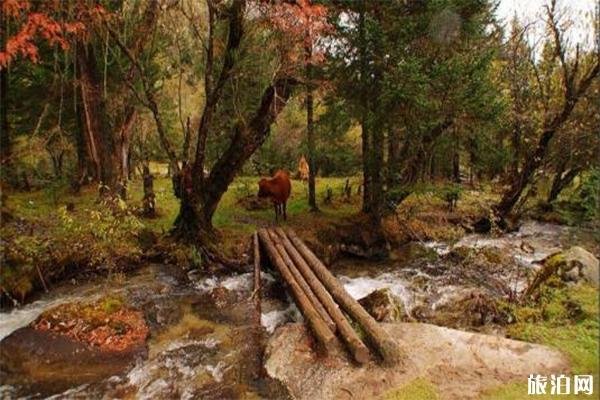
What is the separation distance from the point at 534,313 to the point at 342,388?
3.38 m

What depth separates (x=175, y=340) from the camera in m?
7.09

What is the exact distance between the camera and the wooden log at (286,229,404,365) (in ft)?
18.8

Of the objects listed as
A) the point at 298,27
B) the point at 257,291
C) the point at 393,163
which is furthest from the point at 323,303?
the point at 393,163

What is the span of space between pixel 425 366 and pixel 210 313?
154 inches

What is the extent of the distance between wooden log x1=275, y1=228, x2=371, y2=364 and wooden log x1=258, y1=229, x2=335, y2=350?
0.20m

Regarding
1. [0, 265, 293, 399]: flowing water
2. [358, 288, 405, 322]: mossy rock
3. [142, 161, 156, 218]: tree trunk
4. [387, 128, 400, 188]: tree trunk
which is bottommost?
[0, 265, 293, 399]: flowing water

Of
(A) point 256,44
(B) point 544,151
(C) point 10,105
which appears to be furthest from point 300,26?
(C) point 10,105

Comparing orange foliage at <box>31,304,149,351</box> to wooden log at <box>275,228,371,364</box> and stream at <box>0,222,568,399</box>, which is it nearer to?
stream at <box>0,222,568,399</box>

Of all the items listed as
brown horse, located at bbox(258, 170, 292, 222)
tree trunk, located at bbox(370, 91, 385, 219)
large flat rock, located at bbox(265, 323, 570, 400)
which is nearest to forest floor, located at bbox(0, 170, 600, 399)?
large flat rock, located at bbox(265, 323, 570, 400)

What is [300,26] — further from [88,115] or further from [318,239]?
[88,115]

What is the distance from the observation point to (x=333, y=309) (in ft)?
22.6

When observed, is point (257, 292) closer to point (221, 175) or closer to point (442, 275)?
point (221, 175)

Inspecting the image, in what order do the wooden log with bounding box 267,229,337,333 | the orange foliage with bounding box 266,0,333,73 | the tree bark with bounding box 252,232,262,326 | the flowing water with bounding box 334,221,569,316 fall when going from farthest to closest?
1. the flowing water with bounding box 334,221,569,316
2. the orange foliage with bounding box 266,0,333,73
3. the tree bark with bounding box 252,232,262,326
4. the wooden log with bounding box 267,229,337,333

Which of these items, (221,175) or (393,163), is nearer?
(221,175)
